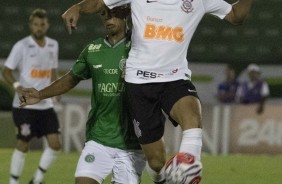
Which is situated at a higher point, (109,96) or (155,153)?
(109,96)

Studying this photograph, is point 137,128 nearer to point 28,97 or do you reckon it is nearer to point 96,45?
point 96,45

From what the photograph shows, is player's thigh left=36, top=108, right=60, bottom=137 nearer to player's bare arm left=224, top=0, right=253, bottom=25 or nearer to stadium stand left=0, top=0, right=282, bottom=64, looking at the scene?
player's bare arm left=224, top=0, right=253, bottom=25

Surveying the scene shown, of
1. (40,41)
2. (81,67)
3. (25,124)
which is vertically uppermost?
(81,67)

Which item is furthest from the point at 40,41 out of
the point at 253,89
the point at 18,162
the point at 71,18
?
the point at 253,89

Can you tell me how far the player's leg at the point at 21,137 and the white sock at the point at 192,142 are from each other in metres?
5.41

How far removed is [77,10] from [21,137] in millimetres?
5382

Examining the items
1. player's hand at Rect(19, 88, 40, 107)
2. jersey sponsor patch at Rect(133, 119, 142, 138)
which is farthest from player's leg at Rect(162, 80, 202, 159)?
player's hand at Rect(19, 88, 40, 107)

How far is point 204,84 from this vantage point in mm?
19234

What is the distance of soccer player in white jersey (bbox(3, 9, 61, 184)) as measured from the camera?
13.0m

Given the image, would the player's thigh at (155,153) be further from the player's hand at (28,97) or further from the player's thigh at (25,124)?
the player's thigh at (25,124)

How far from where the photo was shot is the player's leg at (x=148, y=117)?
8.17m

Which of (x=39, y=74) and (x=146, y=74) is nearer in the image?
(x=146, y=74)

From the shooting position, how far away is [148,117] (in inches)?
322

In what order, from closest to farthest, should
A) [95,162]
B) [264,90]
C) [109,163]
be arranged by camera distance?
[95,162], [109,163], [264,90]
